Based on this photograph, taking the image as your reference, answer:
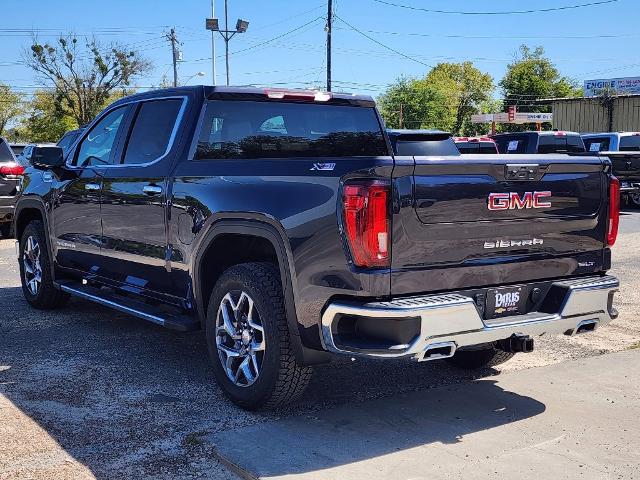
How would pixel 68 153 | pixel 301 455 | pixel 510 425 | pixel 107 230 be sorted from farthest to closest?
pixel 68 153 < pixel 107 230 < pixel 510 425 < pixel 301 455

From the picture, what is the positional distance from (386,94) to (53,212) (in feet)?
289

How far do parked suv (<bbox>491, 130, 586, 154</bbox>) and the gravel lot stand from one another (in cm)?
878

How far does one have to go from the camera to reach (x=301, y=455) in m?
3.81

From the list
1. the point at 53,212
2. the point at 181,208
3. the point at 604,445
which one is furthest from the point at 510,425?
the point at 53,212

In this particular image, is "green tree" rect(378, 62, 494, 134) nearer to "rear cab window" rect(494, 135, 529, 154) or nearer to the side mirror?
"rear cab window" rect(494, 135, 529, 154)

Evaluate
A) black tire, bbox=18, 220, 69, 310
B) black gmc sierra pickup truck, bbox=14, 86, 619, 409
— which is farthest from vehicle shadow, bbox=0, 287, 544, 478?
black tire, bbox=18, 220, 69, 310

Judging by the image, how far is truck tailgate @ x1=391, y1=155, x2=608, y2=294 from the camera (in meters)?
3.80

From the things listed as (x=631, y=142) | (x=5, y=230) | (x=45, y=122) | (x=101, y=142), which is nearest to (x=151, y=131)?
(x=101, y=142)

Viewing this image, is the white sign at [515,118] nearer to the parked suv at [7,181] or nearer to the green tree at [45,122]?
the parked suv at [7,181]

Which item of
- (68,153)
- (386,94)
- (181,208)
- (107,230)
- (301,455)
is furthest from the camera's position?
(386,94)

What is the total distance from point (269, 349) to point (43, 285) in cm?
359

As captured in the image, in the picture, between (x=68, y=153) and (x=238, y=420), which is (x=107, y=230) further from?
(x=238, y=420)

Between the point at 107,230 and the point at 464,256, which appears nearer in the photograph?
the point at 464,256

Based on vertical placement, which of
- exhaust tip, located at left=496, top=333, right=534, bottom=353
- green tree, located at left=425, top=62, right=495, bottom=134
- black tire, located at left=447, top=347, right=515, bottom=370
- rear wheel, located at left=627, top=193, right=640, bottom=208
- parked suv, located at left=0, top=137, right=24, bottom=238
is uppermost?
green tree, located at left=425, top=62, right=495, bottom=134
